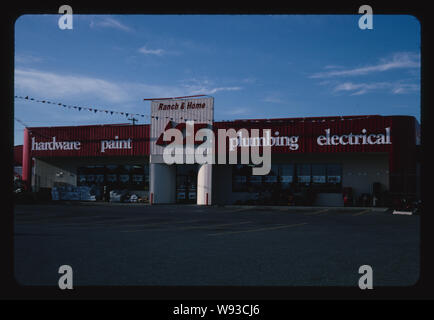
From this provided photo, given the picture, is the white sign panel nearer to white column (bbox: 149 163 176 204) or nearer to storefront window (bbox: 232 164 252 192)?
white column (bbox: 149 163 176 204)

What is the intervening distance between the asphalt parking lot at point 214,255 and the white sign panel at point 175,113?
15.3 m

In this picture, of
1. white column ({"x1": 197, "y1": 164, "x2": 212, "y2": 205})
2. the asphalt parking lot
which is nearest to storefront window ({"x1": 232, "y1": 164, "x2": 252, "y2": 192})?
white column ({"x1": 197, "y1": 164, "x2": 212, "y2": 205})

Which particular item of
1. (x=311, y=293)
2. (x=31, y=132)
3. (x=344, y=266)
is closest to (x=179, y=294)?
(x=311, y=293)

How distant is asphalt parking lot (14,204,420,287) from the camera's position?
5.89 m

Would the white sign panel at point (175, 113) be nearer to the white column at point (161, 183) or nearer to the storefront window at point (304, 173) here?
the white column at point (161, 183)

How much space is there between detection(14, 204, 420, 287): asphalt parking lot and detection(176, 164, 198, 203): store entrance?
17547 millimetres

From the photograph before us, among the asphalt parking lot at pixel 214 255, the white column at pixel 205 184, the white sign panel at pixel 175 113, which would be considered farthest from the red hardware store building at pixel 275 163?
the asphalt parking lot at pixel 214 255

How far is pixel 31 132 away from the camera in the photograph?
106 feet

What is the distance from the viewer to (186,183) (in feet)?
102

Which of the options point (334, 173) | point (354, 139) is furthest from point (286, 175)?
point (354, 139)
